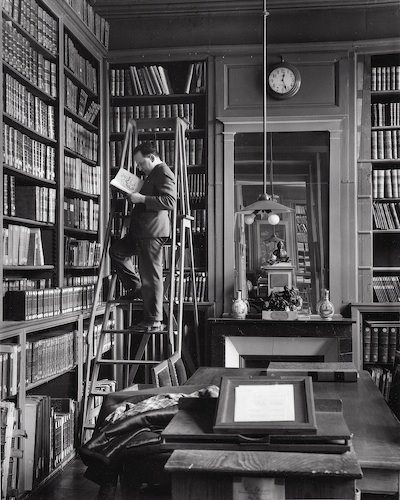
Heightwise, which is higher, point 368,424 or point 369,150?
point 369,150

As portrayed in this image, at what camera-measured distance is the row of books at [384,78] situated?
5.55 meters

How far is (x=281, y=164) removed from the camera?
5.71 m

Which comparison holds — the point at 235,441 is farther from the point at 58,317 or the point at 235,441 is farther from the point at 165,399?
the point at 58,317

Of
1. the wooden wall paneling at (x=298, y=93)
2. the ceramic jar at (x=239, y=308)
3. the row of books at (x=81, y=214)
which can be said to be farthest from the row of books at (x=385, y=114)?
the row of books at (x=81, y=214)

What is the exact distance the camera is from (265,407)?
1.56 metres

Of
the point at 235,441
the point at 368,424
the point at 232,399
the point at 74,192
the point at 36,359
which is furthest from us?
the point at 74,192

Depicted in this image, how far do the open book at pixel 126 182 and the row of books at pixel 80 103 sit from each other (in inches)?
32.3

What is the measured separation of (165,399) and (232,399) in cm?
70

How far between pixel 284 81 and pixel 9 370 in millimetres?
3363

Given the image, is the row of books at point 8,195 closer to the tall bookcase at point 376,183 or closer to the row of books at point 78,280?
the row of books at point 78,280

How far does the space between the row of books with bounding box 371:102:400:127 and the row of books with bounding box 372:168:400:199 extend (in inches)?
15.8

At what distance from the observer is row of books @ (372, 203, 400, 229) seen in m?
5.57

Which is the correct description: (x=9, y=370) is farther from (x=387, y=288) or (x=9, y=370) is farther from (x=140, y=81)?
(x=387, y=288)

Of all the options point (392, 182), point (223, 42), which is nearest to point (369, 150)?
point (392, 182)
